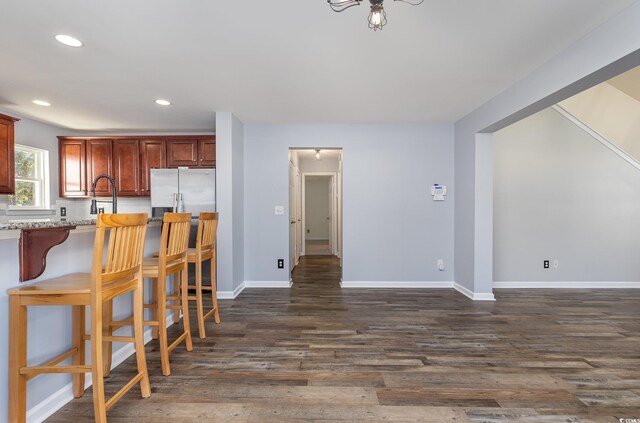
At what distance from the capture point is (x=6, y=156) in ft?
11.9

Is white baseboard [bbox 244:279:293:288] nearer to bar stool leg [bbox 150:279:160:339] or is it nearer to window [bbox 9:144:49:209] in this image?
bar stool leg [bbox 150:279:160:339]

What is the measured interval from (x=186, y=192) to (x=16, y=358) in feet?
9.30

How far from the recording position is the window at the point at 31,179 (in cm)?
418

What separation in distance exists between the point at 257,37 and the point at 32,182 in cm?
443

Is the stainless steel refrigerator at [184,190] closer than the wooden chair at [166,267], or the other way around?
the wooden chair at [166,267]

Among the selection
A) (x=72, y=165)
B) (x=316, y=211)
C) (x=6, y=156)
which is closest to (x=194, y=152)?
(x=72, y=165)

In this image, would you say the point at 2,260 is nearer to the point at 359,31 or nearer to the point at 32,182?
the point at 359,31

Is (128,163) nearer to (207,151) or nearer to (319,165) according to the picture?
(207,151)

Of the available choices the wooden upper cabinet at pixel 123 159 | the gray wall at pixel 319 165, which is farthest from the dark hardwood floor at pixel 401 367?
the gray wall at pixel 319 165

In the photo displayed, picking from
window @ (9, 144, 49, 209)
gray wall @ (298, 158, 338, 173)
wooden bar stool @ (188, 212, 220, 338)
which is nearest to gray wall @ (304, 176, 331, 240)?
gray wall @ (298, 158, 338, 173)

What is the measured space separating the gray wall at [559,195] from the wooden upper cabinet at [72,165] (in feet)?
20.3

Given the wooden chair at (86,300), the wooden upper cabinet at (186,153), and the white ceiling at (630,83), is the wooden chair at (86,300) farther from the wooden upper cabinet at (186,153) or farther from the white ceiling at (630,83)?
the white ceiling at (630,83)

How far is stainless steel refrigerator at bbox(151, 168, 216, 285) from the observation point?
4008 millimetres

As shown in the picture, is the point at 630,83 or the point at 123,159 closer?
the point at 630,83
